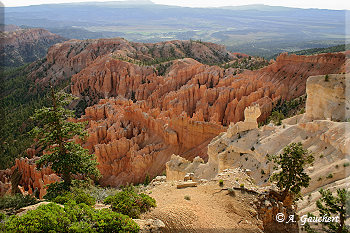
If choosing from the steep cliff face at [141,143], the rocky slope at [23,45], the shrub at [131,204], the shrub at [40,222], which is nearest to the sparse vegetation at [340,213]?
the shrub at [131,204]

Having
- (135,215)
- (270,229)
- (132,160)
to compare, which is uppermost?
(135,215)

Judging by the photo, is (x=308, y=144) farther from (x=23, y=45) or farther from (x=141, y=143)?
(x=23, y=45)

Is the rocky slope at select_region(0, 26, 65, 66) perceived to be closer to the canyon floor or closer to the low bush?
the canyon floor

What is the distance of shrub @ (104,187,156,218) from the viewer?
905cm

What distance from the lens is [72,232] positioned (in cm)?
700

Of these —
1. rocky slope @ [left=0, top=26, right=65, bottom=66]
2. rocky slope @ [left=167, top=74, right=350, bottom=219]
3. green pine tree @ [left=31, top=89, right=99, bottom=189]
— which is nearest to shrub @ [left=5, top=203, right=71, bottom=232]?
green pine tree @ [left=31, top=89, right=99, bottom=189]

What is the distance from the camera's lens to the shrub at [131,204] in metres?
9.05

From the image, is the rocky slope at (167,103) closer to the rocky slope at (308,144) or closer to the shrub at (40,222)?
the rocky slope at (308,144)

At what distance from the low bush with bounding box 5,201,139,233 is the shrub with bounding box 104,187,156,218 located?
1.08m

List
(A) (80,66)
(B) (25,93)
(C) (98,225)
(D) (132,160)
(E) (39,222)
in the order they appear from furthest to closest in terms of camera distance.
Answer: (A) (80,66), (B) (25,93), (D) (132,160), (C) (98,225), (E) (39,222)

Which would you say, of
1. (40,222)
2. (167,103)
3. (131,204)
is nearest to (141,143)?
(167,103)

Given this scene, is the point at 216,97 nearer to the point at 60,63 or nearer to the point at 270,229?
the point at 270,229

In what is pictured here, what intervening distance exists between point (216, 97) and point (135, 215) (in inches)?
1542

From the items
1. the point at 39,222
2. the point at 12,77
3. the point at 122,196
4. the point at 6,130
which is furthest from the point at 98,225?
the point at 12,77
